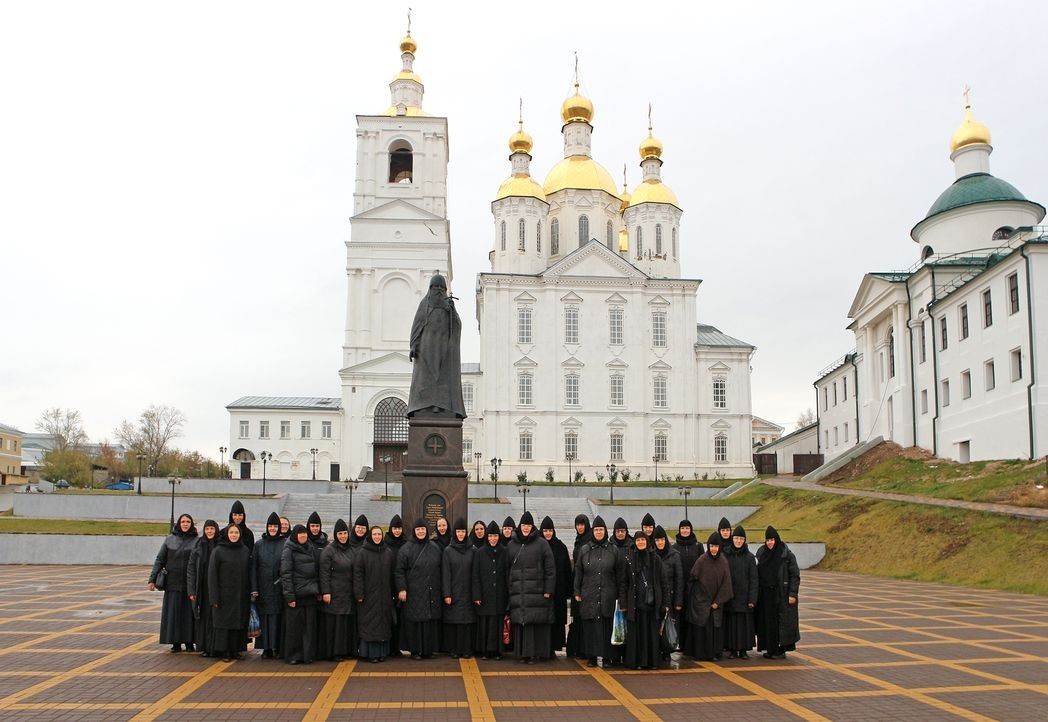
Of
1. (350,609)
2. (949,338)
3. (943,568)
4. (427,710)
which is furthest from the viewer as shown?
(949,338)

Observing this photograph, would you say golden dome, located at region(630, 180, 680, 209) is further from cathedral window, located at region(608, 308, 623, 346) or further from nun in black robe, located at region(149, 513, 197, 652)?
nun in black robe, located at region(149, 513, 197, 652)

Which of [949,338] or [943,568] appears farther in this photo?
[949,338]

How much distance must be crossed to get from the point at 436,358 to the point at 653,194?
153 ft

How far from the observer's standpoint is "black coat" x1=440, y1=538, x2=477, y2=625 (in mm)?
10344

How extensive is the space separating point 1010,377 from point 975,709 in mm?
26925

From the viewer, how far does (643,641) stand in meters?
10.1

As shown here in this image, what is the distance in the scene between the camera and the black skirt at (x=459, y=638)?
10516 mm

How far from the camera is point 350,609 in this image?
10148 mm

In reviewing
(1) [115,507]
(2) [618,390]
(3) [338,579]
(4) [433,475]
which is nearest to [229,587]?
(3) [338,579]

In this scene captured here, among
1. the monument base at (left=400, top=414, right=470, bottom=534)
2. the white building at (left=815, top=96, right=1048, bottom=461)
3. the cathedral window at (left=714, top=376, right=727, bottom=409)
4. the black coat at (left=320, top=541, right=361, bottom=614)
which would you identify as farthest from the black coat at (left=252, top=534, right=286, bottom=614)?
the cathedral window at (left=714, top=376, right=727, bottom=409)

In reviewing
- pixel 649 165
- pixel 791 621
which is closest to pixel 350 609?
pixel 791 621

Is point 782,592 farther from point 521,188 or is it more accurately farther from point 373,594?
point 521,188

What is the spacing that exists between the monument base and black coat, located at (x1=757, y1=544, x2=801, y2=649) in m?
4.66

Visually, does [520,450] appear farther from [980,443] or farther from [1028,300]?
[1028,300]
